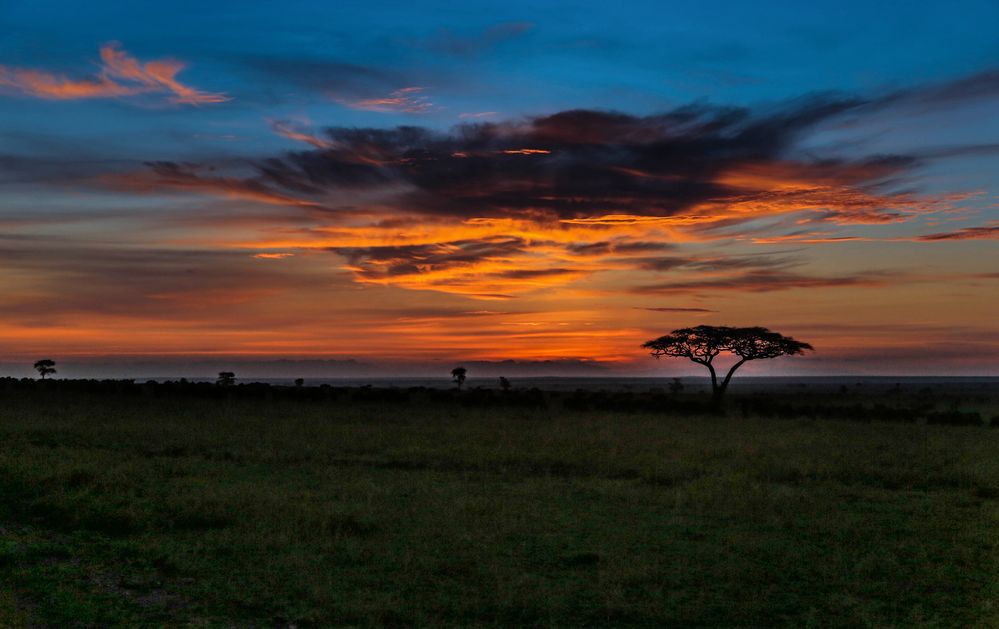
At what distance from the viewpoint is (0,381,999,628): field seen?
10.6 m

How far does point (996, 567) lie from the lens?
41.9 feet

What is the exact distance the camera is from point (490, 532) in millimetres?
14289

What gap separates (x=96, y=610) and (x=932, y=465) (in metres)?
21.7

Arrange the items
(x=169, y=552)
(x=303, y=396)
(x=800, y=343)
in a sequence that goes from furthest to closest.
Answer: (x=800, y=343) < (x=303, y=396) < (x=169, y=552)

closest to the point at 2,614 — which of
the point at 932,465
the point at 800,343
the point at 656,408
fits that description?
the point at 932,465

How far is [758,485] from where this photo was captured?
19.5 metres

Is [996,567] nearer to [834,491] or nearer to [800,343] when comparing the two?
[834,491]

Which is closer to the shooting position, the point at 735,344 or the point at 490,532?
the point at 490,532

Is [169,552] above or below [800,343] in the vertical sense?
below

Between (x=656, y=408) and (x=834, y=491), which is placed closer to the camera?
(x=834, y=491)

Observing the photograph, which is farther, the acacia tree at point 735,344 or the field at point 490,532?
the acacia tree at point 735,344

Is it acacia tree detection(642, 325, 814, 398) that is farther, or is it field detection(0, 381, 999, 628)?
acacia tree detection(642, 325, 814, 398)

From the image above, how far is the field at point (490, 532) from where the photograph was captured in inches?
416

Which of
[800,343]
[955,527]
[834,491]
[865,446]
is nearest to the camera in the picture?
[955,527]
